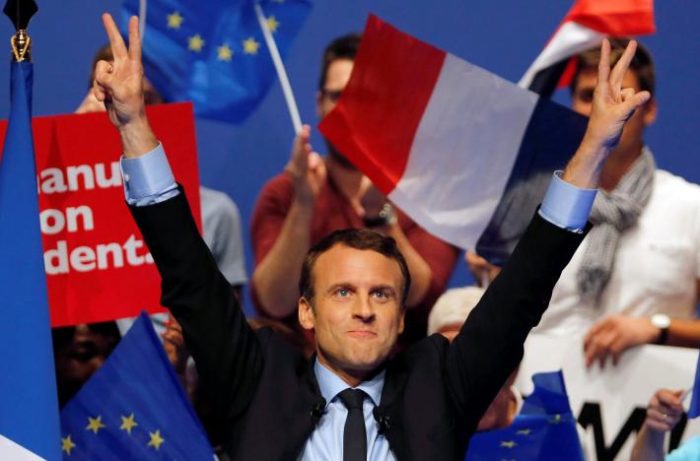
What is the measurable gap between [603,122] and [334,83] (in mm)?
1375

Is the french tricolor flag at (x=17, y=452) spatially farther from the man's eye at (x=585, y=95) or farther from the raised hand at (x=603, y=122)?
the man's eye at (x=585, y=95)

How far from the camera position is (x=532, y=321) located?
2.85 meters

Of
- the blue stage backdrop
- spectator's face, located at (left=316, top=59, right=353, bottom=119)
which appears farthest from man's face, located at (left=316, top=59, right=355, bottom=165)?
the blue stage backdrop

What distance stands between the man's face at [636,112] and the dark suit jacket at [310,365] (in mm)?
1095

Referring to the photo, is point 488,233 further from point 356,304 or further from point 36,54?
point 36,54

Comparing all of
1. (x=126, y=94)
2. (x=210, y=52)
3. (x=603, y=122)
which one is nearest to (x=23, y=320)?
(x=126, y=94)

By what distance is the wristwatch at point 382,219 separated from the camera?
4.00m

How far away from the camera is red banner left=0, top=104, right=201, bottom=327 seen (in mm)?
3648

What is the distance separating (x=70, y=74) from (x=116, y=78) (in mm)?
2166

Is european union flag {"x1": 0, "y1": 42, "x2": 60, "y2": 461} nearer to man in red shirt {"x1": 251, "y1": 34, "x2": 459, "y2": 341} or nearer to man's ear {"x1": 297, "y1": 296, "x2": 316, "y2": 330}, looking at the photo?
man's ear {"x1": 297, "y1": 296, "x2": 316, "y2": 330}

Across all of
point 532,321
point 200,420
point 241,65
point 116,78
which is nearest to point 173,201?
point 116,78

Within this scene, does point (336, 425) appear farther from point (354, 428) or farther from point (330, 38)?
point (330, 38)

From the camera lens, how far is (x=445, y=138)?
4.04 m

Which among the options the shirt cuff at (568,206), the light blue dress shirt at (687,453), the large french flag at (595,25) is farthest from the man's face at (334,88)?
the shirt cuff at (568,206)
